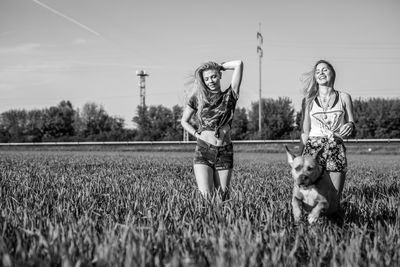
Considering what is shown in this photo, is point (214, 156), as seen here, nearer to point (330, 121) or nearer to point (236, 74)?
point (236, 74)

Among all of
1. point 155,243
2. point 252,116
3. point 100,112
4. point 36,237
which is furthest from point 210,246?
point 100,112

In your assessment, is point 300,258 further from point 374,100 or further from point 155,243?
point 374,100

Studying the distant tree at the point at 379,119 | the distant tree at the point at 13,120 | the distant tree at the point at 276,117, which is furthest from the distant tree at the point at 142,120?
the distant tree at the point at 379,119

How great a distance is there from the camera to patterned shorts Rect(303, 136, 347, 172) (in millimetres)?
5430

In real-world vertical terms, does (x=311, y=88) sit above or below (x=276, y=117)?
below

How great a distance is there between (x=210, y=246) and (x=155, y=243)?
0.44 metres

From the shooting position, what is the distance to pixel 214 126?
233 inches

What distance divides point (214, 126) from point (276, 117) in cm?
7705

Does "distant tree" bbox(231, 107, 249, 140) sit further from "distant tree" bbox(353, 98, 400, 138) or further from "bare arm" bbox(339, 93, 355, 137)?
"bare arm" bbox(339, 93, 355, 137)

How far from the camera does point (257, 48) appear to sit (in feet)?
219

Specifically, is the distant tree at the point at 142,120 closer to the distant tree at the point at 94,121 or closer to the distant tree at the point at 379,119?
the distant tree at the point at 94,121

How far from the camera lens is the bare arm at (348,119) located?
5262mm

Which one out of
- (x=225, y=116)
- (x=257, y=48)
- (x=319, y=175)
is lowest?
(x=319, y=175)

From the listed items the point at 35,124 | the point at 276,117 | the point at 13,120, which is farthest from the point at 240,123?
the point at 13,120
